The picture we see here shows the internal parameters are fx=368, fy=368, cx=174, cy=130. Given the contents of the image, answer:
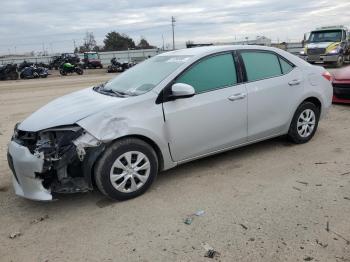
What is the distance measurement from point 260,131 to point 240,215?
174cm

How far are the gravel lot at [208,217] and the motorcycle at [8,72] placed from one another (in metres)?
24.3

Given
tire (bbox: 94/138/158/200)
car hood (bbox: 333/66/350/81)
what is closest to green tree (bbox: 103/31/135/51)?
car hood (bbox: 333/66/350/81)

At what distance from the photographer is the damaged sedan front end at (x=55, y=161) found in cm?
371

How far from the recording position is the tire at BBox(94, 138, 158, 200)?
3.80 meters

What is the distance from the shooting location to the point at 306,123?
5.63 m

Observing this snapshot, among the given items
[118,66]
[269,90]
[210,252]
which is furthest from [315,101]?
[118,66]

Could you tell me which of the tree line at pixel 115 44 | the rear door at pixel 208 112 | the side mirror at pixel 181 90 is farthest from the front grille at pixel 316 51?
the tree line at pixel 115 44

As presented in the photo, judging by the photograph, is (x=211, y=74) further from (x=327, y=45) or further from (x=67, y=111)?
(x=327, y=45)

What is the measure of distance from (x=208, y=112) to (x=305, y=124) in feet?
6.47

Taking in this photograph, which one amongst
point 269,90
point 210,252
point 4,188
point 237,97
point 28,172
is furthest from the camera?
point 269,90

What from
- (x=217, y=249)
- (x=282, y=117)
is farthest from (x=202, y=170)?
(x=217, y=249)

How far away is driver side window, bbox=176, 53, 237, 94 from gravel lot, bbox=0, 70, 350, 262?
112 cm

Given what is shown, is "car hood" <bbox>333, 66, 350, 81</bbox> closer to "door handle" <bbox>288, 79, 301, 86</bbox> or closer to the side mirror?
"door handle" <bbox>288, 79, 301, 86</bbox>

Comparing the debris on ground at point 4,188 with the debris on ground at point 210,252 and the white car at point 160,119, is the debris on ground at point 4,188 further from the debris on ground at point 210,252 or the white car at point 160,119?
the debris on ground at point 210,252
